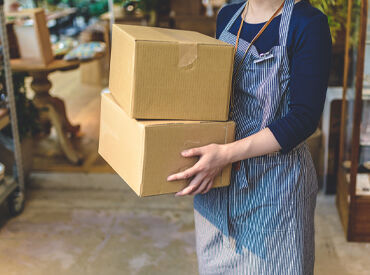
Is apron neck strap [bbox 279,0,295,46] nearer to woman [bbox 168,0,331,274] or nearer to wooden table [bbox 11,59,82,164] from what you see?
woman [bbox 168,0,331,274]

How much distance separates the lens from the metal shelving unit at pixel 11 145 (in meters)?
2.95

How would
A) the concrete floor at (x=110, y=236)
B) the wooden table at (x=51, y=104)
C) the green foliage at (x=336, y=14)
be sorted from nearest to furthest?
the concrete floor at (x=110, y=236) → the green foliage at (x=336, y=14) → the wooden table at (x=51, y=104)

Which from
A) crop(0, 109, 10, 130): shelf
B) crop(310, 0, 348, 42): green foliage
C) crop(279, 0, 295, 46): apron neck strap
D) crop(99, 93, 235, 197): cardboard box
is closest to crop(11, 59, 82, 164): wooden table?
crop(0, 109, 10, 130): shelf

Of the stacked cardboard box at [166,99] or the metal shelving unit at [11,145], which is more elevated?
the stacked cardboard box at [166,99]

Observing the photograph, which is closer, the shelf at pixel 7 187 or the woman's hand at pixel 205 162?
the woman's hand at pixel 205 162

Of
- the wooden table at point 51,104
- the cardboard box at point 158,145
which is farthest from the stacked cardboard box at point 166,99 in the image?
the wooden table at point 51,104

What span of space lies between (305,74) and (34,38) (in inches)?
110

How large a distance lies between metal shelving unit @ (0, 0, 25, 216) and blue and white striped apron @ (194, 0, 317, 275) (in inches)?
73.8

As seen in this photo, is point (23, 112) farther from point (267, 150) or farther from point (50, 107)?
point (267, 150)

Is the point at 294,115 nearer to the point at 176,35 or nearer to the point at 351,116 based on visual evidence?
the point at 176,35

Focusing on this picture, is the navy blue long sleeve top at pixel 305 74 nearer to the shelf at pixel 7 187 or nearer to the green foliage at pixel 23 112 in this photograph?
the shelf at pixel 7 187

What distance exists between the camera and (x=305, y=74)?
1.20 metres

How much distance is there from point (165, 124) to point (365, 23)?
1619mm

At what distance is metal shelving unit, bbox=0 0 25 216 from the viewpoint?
2949 millimetres
